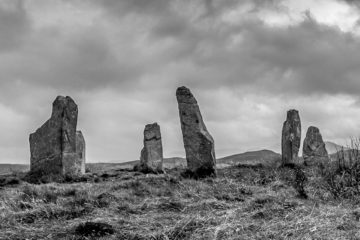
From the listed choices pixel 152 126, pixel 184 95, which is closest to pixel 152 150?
pixel 152 126

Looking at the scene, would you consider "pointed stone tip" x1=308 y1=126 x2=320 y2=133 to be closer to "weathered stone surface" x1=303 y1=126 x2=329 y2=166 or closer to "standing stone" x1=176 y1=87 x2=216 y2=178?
"weathered stone surface" x1=303 y1=126 x2=329 y2=166

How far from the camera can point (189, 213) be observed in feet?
36.1

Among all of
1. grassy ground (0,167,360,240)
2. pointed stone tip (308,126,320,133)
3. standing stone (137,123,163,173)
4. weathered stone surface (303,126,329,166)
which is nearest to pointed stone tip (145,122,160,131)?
standing stone (137,123,163,173)

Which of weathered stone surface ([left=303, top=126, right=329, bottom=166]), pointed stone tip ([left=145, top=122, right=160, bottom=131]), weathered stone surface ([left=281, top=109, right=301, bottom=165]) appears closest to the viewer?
pointed stone tip ([left=145, top=122, right=160, bottom=131])

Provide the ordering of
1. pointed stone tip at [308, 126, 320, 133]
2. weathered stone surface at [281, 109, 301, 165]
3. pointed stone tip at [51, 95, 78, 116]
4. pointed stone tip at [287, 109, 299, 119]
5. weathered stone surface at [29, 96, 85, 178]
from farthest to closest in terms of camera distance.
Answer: pointed stone tip at [308, 126, 320, 133], pointed stone tip at [287, 109, 299, 119], weathered stone surface at [281, 109, 301, 165], pointed stone tip at [51, 95, 78, 116], weathered stone surface at [29, 96, 85, 178]

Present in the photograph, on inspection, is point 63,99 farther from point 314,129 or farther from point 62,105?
point 314,129

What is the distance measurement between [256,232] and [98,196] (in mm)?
5224

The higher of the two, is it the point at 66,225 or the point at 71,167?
the point at 71,167

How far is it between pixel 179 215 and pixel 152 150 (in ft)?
48.0

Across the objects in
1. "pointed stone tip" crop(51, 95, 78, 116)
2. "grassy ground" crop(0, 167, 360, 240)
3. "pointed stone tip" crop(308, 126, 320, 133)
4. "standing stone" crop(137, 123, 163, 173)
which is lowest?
"grassy ground" crop(0, 167, 360, 240)

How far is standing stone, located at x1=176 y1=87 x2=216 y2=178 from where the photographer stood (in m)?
20.6

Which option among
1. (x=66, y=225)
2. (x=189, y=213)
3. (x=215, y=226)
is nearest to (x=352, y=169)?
(x=189, y=213)

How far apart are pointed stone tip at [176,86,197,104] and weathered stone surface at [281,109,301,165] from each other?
25.4 ft

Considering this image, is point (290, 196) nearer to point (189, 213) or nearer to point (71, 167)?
point (189, 213)
